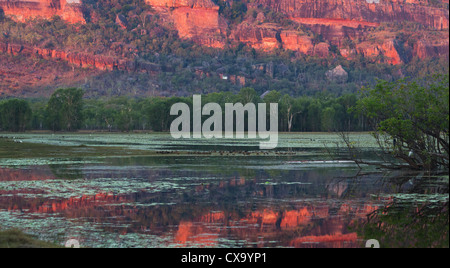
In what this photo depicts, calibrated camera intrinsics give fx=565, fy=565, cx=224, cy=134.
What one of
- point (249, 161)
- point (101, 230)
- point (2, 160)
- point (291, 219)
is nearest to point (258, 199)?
point (291, 219)

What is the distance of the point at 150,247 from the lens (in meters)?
15.1

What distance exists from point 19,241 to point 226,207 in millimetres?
8903

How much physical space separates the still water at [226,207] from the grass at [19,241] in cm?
80

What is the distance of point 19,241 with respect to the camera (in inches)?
584

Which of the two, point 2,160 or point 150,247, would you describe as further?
point 2,160

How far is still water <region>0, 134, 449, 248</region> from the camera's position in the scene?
16531mm

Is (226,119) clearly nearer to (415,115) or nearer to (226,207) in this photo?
(415,115)

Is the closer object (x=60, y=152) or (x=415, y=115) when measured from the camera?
(x=415, y=115)

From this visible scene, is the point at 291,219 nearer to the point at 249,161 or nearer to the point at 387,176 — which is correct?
the point at 387,176

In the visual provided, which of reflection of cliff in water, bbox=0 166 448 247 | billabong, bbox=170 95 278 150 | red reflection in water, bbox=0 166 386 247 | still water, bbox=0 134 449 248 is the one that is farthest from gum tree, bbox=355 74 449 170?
billabong, bbox=170 95 278 150

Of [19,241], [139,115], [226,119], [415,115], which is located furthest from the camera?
[139,115]

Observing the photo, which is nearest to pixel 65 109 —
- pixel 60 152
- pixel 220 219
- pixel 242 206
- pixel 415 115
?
pixel 60 152

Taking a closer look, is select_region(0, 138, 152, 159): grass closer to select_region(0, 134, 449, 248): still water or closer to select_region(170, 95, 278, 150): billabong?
select_region(0, 134, 449, 248): still water
